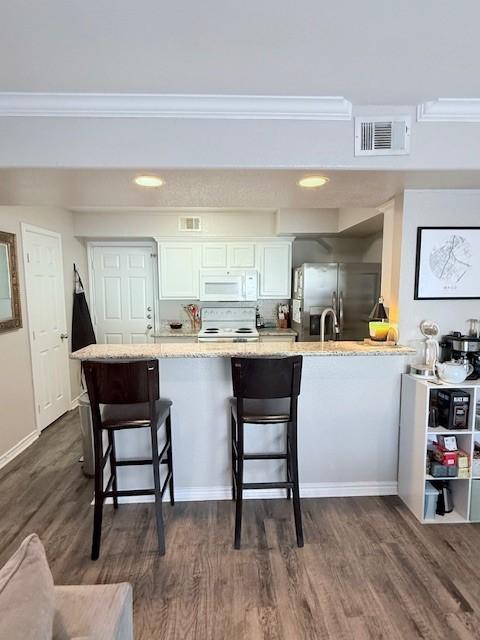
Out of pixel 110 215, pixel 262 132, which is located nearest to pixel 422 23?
pixel 262 132

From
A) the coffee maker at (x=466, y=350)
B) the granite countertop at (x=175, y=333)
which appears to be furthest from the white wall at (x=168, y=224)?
the coffee maker at (x=466, y=350)

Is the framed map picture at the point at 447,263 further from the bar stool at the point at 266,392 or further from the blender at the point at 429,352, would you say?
the bar stool at the point at 266,392

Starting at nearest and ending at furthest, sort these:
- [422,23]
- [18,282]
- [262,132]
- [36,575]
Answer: [36,575]
[422,23]
[262,132]
[18,282]

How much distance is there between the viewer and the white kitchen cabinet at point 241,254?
14.8 ft

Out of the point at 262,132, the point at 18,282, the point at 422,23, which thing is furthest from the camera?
the point at 18,282

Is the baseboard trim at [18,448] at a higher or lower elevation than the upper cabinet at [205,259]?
lower

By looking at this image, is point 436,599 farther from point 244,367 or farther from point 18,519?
point 18,519

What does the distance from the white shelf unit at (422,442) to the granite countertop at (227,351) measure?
279mm

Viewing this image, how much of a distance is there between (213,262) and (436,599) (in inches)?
150

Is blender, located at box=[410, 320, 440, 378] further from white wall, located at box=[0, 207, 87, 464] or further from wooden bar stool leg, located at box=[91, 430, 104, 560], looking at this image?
white wall, located at box=[0, 207, 87, 464]

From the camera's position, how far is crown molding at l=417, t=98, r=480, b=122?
1711 millimetres

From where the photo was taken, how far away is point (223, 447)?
7.92 ft

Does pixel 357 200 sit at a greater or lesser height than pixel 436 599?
greater

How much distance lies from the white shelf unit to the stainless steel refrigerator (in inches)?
64.3
